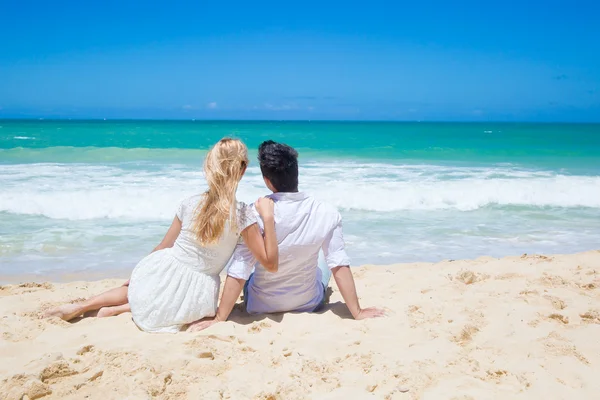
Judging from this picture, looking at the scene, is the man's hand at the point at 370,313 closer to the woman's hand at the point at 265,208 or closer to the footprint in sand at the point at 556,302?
the woman's hand at the point at 265,208

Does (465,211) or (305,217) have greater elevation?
(305,217)

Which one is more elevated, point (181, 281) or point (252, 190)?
point (181, 281)

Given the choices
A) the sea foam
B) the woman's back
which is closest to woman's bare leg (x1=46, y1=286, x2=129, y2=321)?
the woman's back

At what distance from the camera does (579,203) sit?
9562 millimetres

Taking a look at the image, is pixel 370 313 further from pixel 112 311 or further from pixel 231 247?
pixel 112 311

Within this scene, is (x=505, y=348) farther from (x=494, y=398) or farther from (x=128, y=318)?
(x=128, y=318)

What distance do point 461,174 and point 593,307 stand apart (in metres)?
11.1

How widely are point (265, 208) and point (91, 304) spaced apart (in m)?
1.59

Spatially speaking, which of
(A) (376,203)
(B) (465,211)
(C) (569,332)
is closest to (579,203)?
(B) (465,211)

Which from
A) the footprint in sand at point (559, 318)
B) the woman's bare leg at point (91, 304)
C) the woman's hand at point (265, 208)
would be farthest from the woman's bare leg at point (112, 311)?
the footprint in sand at point (559, 318)

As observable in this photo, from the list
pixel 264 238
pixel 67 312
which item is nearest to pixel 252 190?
pixel 67 312

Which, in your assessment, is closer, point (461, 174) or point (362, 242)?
point (362, 242)

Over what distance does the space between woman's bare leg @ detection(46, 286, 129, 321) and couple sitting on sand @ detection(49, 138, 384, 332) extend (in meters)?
0.01

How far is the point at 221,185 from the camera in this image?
10.4 ft
